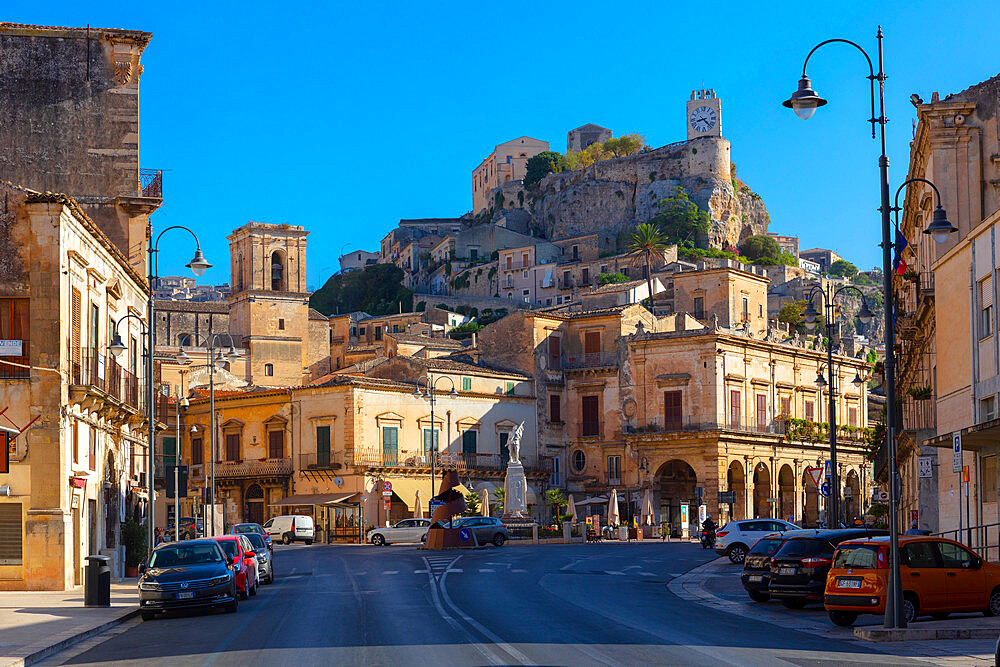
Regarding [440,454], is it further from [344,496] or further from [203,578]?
[203,578]

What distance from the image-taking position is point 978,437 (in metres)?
28.5

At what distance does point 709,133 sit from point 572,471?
90224 millimetres

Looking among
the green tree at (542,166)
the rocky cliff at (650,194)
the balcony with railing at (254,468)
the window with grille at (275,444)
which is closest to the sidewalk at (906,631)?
the balcony with railing at (254,468)

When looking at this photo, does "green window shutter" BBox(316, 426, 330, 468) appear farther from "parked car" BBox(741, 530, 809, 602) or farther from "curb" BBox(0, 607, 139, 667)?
"curb" BBox(0, 607, 139, 667)

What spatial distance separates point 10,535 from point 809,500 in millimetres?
64363

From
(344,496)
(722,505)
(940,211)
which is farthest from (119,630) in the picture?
(722,505)

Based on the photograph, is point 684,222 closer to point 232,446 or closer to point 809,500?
point 809,500

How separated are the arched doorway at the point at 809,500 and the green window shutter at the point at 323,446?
3198 cm

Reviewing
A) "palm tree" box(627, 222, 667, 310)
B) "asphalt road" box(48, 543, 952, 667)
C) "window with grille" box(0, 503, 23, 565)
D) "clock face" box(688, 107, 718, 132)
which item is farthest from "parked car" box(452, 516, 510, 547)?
"clock face" box(688, 107, 718, 132)

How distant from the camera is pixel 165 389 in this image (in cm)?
7556

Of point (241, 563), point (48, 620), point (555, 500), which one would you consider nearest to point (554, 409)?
point (555, 500)

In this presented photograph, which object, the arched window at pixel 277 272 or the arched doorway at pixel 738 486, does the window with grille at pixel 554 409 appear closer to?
the arched doorway at pixel 738 486

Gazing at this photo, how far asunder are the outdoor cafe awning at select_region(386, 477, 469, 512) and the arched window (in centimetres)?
3530

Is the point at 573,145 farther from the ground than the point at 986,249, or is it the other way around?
the point at 573,145
